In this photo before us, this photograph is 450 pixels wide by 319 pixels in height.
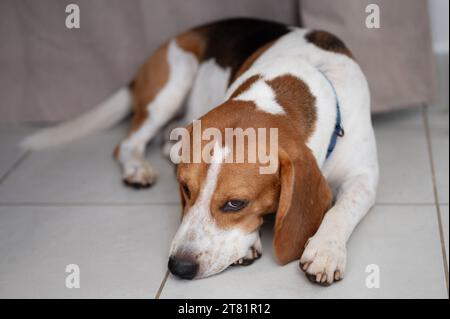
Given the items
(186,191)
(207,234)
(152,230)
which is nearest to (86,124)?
(152,230)

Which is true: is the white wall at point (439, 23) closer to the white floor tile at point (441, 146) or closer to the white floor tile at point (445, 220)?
the white floor tile at point (441, 146)

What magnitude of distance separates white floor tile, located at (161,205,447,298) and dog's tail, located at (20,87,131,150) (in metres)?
1.05

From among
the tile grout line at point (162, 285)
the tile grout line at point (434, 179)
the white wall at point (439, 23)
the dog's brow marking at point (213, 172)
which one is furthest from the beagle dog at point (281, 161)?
the white wall at point (439, 23)

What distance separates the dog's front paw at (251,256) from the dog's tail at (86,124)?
115 centimetres

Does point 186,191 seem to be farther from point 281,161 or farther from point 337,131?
point 337,131

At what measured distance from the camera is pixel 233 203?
1.84 m

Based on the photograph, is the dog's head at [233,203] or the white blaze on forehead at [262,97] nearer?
the dog's head at [233,203]

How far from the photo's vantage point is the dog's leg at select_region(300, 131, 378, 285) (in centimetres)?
188

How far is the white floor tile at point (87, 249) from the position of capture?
1949 mm

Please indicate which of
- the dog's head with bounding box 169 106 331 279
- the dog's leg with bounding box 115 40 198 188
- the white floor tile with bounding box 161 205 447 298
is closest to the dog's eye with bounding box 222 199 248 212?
the dog's head with bounding box 169 106 331 279

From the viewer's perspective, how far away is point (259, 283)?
6.32 ft

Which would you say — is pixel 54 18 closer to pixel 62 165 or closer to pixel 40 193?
pixel 62 165

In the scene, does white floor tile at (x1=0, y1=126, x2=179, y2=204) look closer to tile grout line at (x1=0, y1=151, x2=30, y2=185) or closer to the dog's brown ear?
tile grout line at (x1=0, y1=151, x2=30, y2=185)
